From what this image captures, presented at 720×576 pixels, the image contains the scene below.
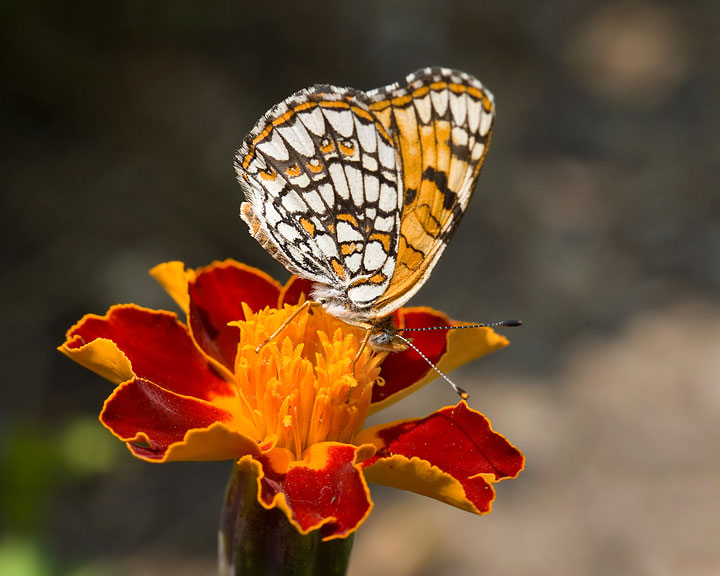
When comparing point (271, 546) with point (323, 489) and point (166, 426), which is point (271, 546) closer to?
point (323, 489)

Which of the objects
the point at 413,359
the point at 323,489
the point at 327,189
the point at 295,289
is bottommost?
the point at 323,489

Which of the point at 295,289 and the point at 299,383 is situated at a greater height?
the point at 295,289

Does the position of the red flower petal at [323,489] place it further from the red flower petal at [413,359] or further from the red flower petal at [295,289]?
the red flower petal at [295,289]

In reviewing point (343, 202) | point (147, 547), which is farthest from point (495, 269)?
point (343, 202)

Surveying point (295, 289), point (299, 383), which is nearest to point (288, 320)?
point (299, 383)

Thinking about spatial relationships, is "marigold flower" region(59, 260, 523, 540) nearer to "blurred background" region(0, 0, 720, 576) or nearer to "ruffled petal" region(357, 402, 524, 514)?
"ruffled petal" region(357, 402, 524, 514)

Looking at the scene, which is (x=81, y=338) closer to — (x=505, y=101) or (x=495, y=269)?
(x=495, y=269)
